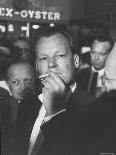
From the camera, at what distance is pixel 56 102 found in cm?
103

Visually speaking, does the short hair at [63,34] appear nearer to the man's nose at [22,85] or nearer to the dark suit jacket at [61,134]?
the dark suit jacket at [61,134]

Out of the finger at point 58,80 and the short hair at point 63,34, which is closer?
the finger at point 58,80

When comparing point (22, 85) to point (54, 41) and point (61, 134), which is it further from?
point (61, 134)

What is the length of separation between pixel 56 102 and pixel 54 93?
28 millimetres

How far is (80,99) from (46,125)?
0.50 ft

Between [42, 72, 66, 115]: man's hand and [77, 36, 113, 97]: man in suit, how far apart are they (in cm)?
53

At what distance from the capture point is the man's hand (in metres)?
1.01

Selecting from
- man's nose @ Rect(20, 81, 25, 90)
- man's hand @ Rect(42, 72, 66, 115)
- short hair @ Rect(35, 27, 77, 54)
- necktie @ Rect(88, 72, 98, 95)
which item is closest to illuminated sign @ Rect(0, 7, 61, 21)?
necktie @ Rect(88, 72, 98, 95)

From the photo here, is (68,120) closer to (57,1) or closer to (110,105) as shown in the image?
(110,105)

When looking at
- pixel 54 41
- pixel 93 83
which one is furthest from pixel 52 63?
pixel 93 83

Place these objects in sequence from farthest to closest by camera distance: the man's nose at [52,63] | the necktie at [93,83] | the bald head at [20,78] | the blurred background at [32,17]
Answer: the blurred background at [32,17], the necktie at [93,83], the bald head at [20,78], the man's nose at [52,63]

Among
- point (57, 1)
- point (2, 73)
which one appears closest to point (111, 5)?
point (57, 1)

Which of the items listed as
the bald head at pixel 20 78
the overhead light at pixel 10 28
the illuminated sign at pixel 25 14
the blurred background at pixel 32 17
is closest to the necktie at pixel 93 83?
the bald head at pixel 20 78

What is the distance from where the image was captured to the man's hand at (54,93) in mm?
1009
